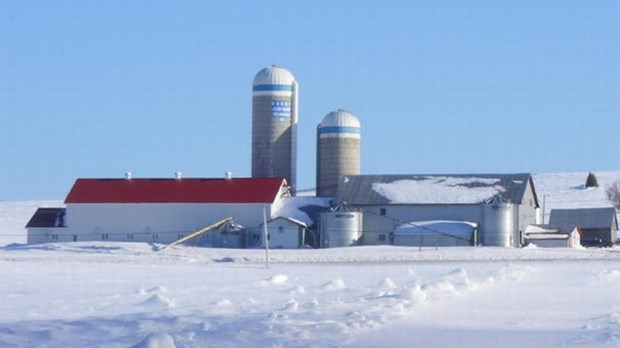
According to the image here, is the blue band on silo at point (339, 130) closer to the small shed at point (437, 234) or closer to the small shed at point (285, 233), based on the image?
the small shed at point (285, 233)

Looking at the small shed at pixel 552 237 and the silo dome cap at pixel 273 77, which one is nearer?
the small shed at pixel 552 237

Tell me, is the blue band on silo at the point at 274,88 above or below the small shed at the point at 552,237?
above

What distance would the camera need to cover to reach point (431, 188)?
63062mm

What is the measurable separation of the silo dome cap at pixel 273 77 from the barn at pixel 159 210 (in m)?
6.23

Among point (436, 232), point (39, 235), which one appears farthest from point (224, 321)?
point (39, 235)

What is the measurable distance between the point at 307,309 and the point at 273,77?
1949 inches

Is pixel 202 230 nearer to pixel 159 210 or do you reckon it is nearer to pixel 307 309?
pixel 159 210

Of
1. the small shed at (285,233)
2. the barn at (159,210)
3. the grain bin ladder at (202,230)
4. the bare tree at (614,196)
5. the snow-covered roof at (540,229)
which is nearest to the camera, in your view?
the grain bin ladder at (202,230)

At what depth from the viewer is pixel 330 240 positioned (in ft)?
198

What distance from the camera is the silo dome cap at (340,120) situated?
6800 cm

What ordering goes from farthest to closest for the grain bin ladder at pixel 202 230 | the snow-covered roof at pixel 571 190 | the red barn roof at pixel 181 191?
1. the snow-covered roof at pixel 571 190
2. the red barn roof at pixel 181 191
3. the grain bin ladder at pixel 202 230

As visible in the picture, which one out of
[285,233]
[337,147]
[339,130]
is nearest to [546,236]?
[337,147]

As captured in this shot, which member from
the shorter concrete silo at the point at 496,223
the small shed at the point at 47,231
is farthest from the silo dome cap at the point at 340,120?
the small shed at the point at 47,231

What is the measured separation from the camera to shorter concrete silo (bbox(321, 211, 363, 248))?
198 ft
